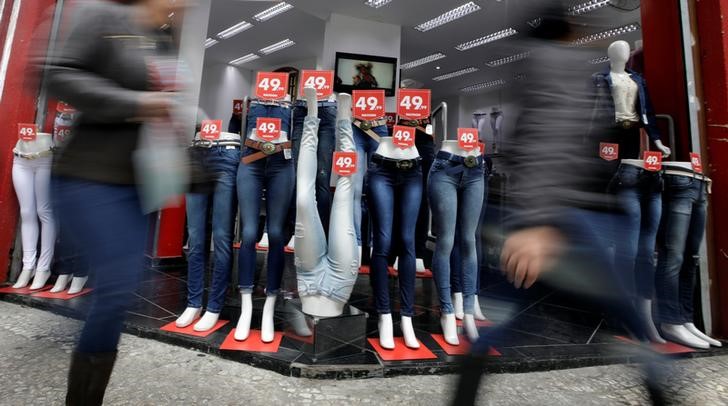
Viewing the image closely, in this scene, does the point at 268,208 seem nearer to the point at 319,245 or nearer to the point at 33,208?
the point at 319,245

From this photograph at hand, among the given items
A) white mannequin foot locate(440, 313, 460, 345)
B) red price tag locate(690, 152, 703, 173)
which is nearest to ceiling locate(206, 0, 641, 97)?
red price tag locate(690, 152, 703, 173)

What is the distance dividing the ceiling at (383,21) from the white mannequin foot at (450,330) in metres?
5.10

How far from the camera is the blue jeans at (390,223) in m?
2.03

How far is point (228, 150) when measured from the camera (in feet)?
7.32

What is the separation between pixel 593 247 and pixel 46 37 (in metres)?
1.59

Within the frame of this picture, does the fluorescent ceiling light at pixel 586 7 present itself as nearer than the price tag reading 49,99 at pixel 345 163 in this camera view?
Yes

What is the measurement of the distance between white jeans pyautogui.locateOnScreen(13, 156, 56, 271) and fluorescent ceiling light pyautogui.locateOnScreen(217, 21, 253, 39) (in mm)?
6049

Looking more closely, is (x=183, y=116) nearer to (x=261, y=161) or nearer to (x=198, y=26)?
(x=261, y=161)

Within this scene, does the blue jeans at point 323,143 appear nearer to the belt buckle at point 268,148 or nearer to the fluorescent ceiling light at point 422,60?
the belt buckle at point 268,148

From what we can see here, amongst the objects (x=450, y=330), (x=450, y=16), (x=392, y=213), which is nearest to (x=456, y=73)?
(x=450, y=16)

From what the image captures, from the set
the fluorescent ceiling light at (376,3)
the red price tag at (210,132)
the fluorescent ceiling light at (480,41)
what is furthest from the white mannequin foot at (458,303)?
the fluorescent ceiling light at (480,41)

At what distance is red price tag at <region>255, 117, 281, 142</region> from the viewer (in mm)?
2033

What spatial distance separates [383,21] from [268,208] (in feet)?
19.9

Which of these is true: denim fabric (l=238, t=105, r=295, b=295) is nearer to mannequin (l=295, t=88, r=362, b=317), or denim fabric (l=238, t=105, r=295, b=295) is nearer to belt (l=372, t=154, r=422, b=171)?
mannequin (l=295, t=88, r=362, b=317)
